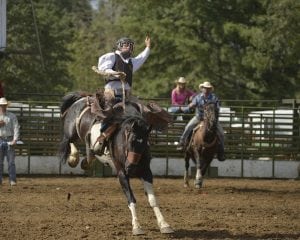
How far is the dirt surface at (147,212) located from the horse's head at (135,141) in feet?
2.96

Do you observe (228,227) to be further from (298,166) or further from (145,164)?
(298,166)

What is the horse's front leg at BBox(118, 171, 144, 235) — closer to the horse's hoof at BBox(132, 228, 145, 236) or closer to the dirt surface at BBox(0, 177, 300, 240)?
the horse's hoof at BBox(132, 228, 145, 236)

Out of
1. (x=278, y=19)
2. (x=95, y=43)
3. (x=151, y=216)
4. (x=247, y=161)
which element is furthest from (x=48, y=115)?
(x=95, y=43)

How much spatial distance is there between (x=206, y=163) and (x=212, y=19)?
22.4 meters

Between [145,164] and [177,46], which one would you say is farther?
[177,46]

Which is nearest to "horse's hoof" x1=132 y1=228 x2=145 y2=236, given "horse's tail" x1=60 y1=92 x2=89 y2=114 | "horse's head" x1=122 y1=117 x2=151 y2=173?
"horse's head" x1=122 y1=117 x2=151 y2=173

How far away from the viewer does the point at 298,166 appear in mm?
23188

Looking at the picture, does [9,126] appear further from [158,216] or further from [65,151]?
[158,216]

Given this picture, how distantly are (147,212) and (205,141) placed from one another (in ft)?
→ 17.7

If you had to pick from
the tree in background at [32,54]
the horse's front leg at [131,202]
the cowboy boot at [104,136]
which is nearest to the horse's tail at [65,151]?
the cowboy boot at [104,136]

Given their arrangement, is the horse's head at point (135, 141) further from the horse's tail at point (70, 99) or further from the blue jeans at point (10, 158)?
the blue jeans at point (10, 158)

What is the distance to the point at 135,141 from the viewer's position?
1072 centimetres

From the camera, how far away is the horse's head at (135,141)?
35.0 ft

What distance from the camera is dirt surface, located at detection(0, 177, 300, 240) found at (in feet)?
35.2
